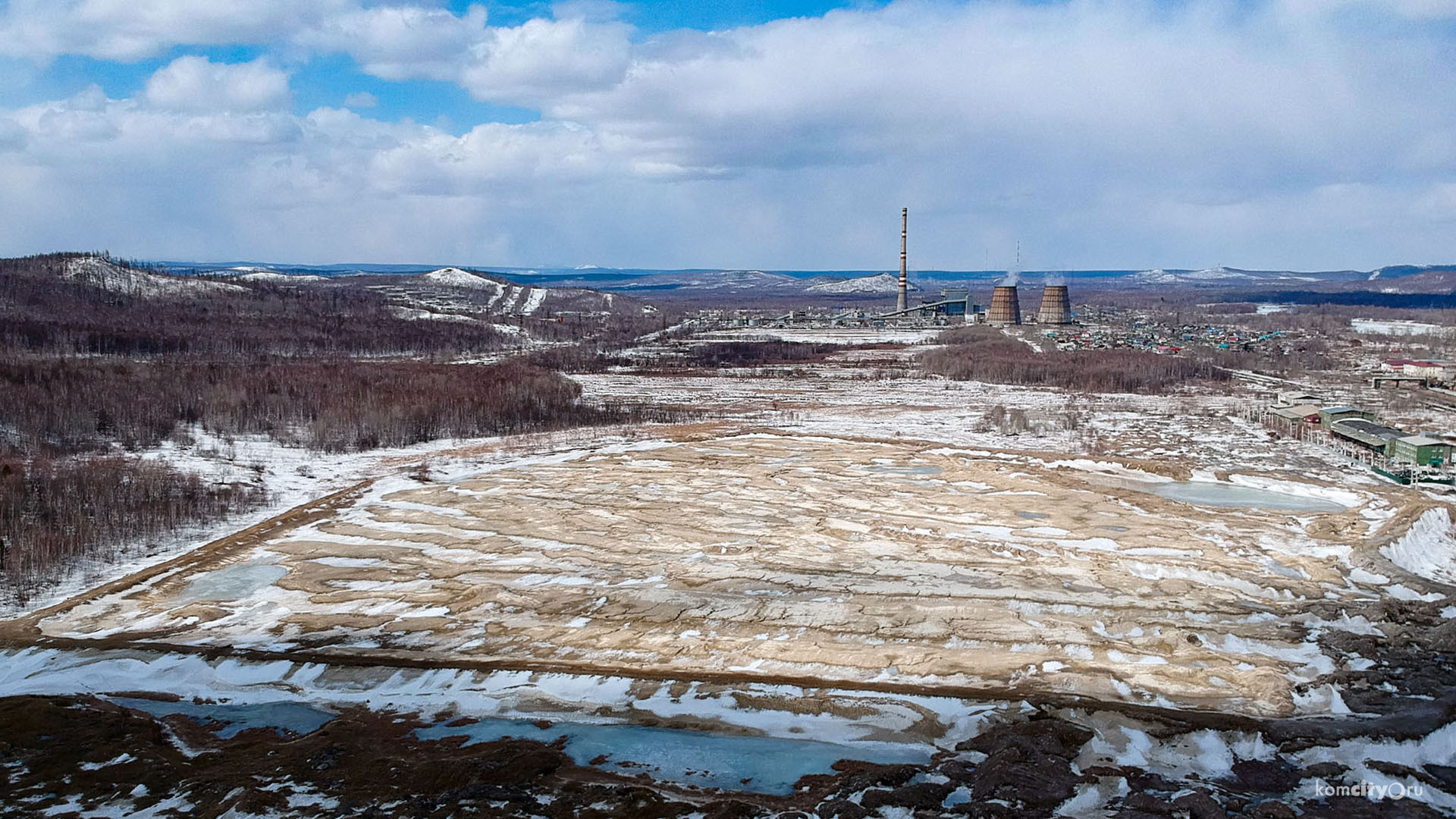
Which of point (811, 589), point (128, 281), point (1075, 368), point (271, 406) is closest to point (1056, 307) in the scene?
point (1075, 368)

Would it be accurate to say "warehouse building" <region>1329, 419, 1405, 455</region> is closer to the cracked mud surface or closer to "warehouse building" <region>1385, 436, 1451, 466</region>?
"warehouse building" <region>1385, 436, 1451, 466</region>

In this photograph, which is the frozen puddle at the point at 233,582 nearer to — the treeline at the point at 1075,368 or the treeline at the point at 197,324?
the treeline at the point at 1075,368

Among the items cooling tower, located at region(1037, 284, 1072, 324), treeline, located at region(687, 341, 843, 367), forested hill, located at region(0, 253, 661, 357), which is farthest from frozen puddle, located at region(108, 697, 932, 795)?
cooling tower, located at region(1037, 284, 1072, 324)

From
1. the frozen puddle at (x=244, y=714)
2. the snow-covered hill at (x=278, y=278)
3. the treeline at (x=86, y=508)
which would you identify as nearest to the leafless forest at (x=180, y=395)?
the treeline at (x=86, y=508)

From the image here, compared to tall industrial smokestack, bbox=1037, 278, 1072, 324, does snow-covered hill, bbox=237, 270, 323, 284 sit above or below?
above

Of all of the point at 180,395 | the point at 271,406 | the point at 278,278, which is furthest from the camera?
the point at 278,278

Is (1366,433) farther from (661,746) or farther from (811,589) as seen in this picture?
(661,746)

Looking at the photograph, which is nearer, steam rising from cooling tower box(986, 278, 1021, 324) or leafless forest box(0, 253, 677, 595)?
leafless forest box(0, 253, 677, 595)

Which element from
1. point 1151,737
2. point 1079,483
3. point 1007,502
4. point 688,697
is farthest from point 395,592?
point 1079,483
